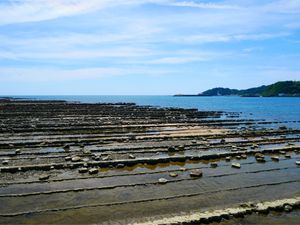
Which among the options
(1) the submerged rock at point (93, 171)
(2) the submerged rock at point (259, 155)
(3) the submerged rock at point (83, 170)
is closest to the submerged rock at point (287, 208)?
(1) the submerged rock at point (93, 171)

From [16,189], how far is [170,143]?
49.5 feet

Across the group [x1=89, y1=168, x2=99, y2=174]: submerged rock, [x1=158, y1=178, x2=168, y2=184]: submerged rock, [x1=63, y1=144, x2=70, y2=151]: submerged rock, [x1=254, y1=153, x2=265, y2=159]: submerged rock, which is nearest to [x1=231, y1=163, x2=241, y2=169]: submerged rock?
[x1=254, y1=153, x2=265, y2=159]: submerged rock

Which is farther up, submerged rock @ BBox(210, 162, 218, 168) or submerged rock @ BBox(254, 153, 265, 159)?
submerged rock @ BBox(254, 153, 265, 159)

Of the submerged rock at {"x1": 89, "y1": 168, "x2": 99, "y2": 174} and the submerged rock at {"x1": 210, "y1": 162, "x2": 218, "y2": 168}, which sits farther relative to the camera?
the submerged rock at {"x1": 210, "y1": 162, "x2": 218, "y2": 168}

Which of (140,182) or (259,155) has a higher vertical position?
(259,155)

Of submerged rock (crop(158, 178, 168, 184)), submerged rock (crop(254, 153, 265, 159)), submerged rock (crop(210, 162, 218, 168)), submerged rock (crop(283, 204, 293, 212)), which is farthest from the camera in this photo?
submerged rock (crop(254, 153, 265, 159))

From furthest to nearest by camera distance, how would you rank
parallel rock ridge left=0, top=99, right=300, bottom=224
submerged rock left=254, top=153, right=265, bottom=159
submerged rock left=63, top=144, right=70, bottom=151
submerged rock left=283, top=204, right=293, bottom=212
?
submerged rock left=63, top=144, right=70, bottom=151, submerged rock left=254, top=153, right=265, bottom=159, submerged rock left=283, top=204, right=293, bottom=212, parallel rock ridge left=0, top=99, right=300, bottom=224

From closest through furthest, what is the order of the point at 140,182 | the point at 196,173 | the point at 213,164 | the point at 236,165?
the point at 140,182, the point at 196,173, the point at 236,165, the point at 213,164

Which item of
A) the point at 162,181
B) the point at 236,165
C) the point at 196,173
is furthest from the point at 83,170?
the point at 236,165

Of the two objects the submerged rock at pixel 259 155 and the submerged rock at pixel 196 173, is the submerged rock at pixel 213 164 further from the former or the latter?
the submerged rock at pixel 259 155

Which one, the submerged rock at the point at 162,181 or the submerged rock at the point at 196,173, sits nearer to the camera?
the submerged rock at the point at 162,181

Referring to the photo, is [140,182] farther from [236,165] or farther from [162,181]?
[236,165]

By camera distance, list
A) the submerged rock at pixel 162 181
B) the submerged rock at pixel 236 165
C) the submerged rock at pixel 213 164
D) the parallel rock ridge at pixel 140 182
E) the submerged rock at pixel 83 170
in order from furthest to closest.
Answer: the submerged rock at pixel 213 164 < the submerged rock at pixel 236 165 < the submerged rock at pixel 83 170 < the submerged rock at pixel 162 181 < the parallel rock ridge at pixel 140 182

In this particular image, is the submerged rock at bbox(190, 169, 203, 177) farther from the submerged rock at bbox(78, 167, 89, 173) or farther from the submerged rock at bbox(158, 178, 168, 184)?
the submerged rock at bbox(78, 167, 89, 173)
